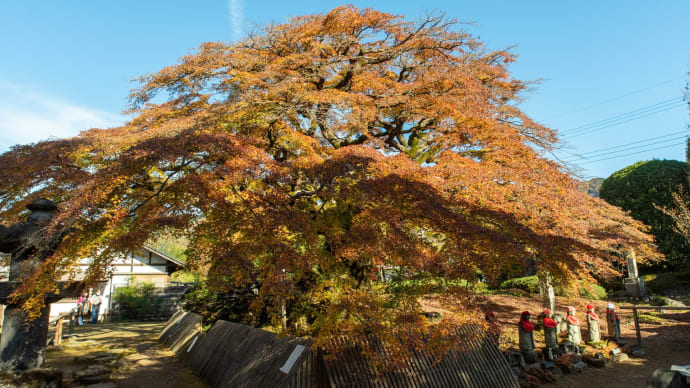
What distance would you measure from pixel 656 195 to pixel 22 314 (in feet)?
85.0

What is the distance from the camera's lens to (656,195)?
65.6 feet

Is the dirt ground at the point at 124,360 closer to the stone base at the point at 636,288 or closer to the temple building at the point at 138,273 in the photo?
the temple building at the point at 138,273

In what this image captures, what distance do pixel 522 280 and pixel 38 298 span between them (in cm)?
2087

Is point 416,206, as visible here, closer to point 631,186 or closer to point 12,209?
point 12,209

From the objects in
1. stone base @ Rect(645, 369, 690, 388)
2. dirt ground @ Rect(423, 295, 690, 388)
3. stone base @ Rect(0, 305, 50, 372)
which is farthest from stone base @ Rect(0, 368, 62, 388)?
stone base @ Rect(645, 369, 690, 388)

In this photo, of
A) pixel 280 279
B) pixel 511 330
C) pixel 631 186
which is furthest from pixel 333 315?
pixel 631 186

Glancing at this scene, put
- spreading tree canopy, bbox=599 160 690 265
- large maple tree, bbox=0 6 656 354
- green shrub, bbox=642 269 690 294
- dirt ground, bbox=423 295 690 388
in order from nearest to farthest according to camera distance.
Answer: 1. large maple tree, bbox=0 6 656 354
2. dirt ground, bbox=423 295 690 388
3. green shrub, bbox=642 269 690 294
4. spreading tree canopy, bbox=599 160 690 265

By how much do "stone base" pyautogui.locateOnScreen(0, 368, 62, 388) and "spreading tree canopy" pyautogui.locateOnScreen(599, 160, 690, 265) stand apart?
23.3 m

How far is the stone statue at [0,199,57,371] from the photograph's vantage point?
6883 millimetres

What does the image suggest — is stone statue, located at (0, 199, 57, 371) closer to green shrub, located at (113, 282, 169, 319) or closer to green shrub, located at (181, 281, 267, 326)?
green shrub, located at (181, 281, 267, 326)

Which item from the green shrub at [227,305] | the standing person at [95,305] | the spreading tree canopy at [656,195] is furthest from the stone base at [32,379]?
the spreading tree canopy at [656,195]

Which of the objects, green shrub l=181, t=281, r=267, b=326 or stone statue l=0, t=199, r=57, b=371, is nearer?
stone statue l=0, t=199, r=57, b=371

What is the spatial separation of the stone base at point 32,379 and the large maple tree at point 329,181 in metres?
1.56

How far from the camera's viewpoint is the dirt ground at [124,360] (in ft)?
28.8
